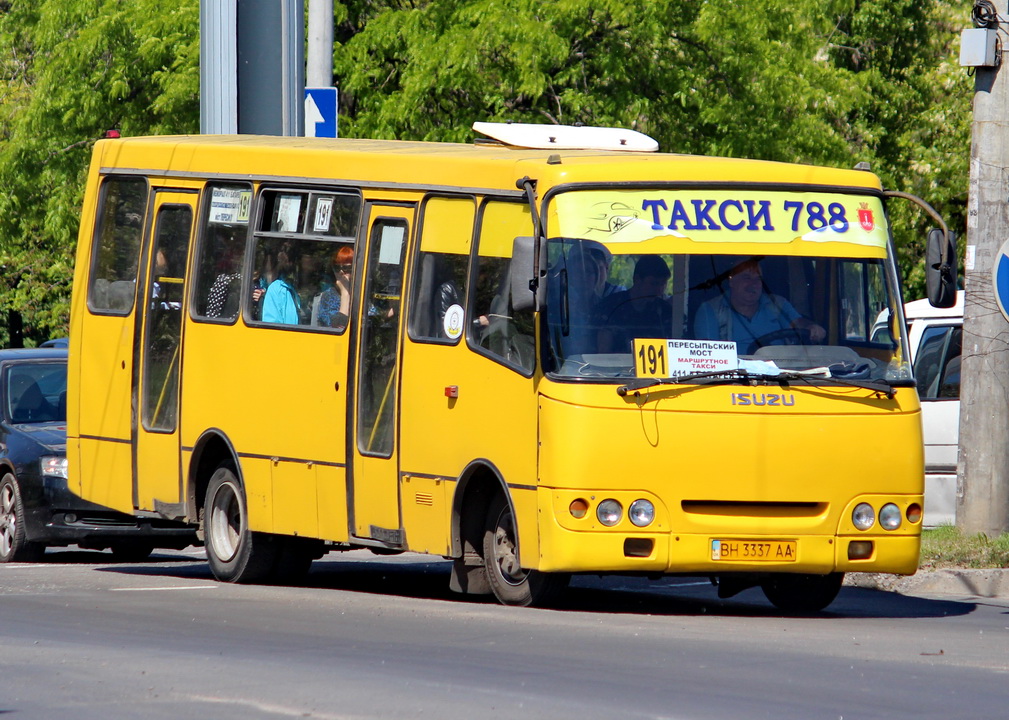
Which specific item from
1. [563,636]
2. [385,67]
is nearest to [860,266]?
[563,636]

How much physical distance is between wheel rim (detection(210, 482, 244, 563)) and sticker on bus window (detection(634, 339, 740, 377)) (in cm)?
403

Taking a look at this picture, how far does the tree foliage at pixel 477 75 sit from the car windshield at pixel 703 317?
10.8 metres

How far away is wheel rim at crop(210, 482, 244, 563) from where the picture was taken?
44.3ft

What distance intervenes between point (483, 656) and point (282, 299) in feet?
15.4

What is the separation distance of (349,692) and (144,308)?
6947 mm

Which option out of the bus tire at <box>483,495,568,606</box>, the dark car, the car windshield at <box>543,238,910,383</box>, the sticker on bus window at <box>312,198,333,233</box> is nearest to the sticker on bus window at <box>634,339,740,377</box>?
the car windshield at <box>543,238,910,383</box>

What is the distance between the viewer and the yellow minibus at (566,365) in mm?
10445

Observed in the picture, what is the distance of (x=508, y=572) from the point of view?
36.9 feet

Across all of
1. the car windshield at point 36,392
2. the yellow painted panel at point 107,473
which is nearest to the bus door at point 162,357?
the yellow painted panel at point 107,473

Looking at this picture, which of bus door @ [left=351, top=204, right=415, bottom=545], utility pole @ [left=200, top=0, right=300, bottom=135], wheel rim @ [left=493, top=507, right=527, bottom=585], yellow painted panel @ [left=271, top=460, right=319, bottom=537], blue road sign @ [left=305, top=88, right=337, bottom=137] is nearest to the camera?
wheel rim @ [left=493, top=507, right=527, bottom=585]

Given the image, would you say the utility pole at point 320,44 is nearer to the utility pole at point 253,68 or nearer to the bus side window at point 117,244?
the utility pole at point 253,68

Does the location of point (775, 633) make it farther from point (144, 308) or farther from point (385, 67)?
point (385, 67)

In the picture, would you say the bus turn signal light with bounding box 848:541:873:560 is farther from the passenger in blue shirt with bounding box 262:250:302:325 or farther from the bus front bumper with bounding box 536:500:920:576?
the passenger in blue shirt with bounding box 262:250:302:325

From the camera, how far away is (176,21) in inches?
934
